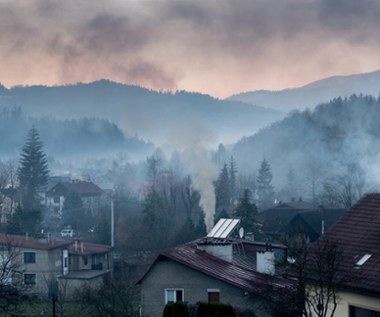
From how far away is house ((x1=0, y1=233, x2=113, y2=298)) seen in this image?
4106 cm

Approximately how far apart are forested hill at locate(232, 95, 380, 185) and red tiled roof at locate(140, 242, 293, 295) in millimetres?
61463

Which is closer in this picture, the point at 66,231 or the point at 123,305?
the point at 123,305

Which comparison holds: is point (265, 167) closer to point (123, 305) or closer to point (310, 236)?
point (310, 236)

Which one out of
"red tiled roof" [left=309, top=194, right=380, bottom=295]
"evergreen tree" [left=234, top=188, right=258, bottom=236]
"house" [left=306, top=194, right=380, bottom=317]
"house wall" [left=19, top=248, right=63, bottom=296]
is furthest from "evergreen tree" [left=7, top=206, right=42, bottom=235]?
"house" [left=306, top=194, right=380, bottom=317]

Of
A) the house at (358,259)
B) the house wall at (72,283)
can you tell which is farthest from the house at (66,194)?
the house at (358,259)

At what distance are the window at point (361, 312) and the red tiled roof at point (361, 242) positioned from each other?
1.60 ft

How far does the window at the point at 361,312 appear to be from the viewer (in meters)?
14.0

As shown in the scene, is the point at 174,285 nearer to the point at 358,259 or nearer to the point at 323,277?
the point at 358,259

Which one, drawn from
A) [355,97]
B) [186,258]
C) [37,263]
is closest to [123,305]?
[186,258]

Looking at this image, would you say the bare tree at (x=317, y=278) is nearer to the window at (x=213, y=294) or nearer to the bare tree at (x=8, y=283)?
the bare tree at (x=8, y=283)

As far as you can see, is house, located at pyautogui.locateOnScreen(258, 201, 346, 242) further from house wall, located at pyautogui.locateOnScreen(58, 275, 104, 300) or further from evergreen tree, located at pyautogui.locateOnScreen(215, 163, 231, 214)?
evergreen tree, located at pyautogui.locateOnScreen(215, 163, 231, 214)

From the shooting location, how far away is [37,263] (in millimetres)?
43062

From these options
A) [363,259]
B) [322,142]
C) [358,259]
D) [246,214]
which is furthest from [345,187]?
[363,259]

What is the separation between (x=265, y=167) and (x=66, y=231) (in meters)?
39.2
